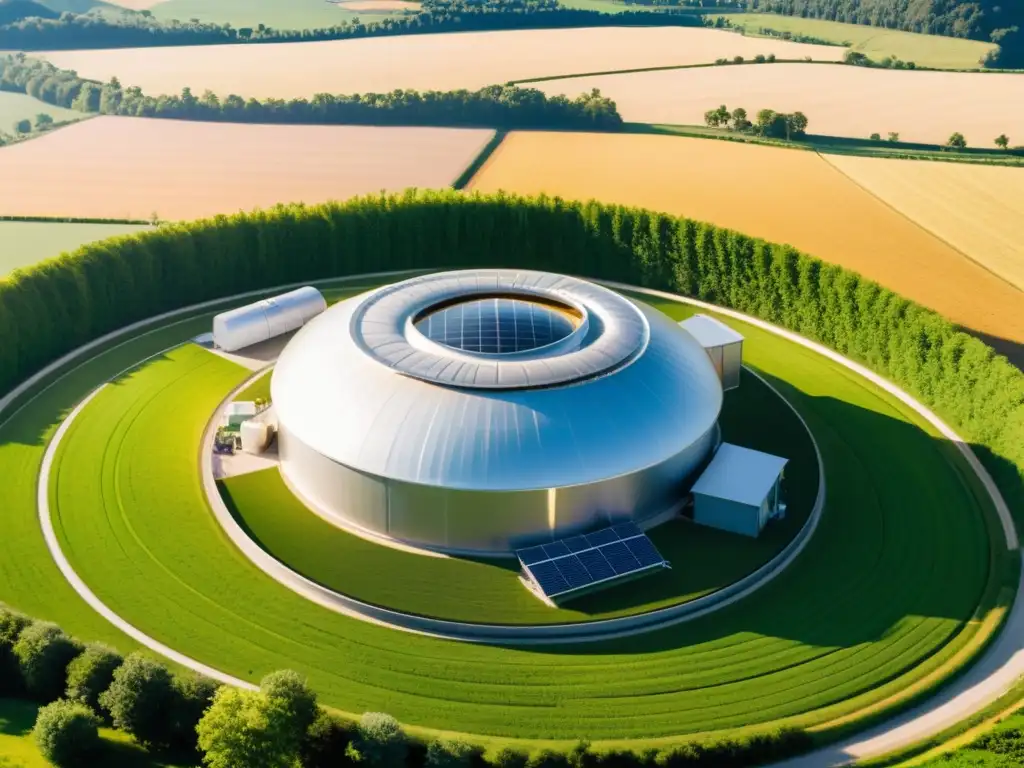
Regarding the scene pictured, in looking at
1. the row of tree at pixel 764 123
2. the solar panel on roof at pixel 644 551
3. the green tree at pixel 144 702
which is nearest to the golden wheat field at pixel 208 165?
the row of tree at pixel 764 123

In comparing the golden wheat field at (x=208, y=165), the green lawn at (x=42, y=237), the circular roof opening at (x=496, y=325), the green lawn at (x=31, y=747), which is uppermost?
the circular roof opening at (x=496, y=325)

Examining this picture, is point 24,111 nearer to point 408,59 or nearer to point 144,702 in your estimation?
point 408,59

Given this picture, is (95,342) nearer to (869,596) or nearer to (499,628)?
(499,628)

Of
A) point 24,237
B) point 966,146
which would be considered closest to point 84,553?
point 24,237

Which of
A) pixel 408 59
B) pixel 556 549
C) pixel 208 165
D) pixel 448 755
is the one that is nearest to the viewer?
pixel 448 755

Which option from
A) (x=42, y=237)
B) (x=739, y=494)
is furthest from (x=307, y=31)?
(x=739, y=494)

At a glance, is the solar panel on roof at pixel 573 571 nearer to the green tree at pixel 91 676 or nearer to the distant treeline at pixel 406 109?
the green tree at pixel 91 676
